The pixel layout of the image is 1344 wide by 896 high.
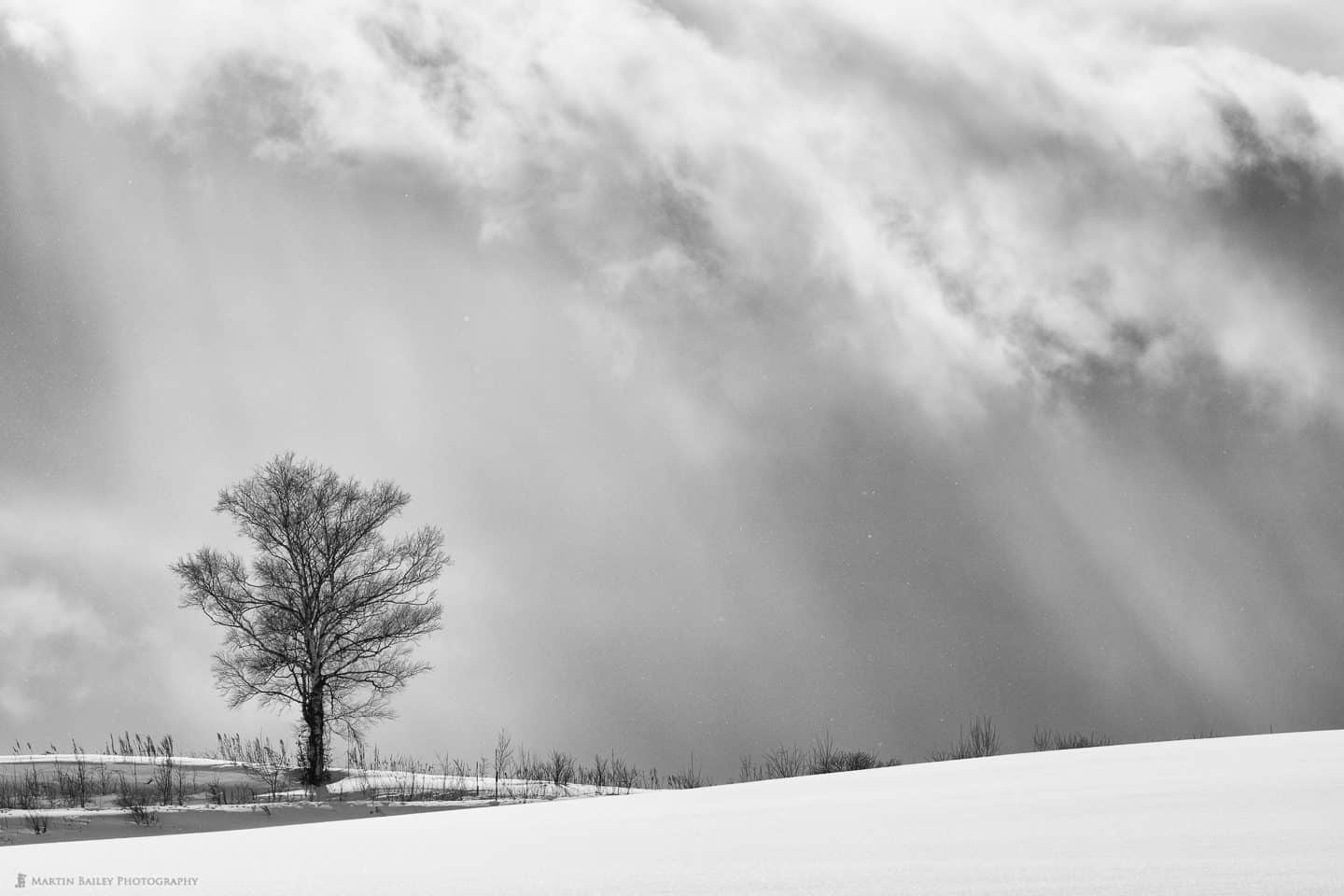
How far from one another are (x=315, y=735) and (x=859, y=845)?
66.4 ft

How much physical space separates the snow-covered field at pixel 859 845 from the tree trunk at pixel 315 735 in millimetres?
15822

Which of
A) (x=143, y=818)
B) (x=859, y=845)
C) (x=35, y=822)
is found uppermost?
(x=859, y=845)

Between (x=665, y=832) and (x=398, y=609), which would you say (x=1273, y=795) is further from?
(x=398, y=609)

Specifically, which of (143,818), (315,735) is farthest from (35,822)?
(315,735)

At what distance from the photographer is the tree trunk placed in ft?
69.0

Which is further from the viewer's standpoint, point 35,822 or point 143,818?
point 143,818

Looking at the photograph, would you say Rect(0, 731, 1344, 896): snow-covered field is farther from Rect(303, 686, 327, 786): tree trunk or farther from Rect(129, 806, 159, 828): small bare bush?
Rect(303, 686, 327, 786): tree trunk

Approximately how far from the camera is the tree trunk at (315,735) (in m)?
21.0

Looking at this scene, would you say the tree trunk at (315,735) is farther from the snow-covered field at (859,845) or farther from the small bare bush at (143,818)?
the snow-covered field at (859,845)

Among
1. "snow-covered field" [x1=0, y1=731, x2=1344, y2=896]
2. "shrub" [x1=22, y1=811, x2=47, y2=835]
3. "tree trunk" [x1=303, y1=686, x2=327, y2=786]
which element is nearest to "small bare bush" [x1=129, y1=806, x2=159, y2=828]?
"shrub" [x1=22, y1=811, x2=47, y2=835]

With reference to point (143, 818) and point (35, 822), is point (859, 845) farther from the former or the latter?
point (143, 818)

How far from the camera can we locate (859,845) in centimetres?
367

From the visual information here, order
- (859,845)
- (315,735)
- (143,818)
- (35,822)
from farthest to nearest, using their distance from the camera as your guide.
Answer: (315,735) < (143,818) < (35,822) < (859,845)

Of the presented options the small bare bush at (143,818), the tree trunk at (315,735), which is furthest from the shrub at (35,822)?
the tree trunk at (315,735)
